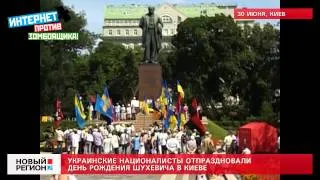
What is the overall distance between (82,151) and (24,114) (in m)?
4.32

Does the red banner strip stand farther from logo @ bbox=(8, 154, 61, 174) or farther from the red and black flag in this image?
the red and black flag

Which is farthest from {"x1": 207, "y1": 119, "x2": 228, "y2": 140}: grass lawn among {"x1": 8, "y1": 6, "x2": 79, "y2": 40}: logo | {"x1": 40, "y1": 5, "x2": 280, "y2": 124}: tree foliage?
{"x1": 40, "y1": 5, "x2": 280, "y2": 124}: tree foliage

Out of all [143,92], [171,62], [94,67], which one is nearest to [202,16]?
[171,62]

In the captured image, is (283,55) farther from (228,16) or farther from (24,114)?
(228,16)

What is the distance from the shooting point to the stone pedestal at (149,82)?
80.0ft

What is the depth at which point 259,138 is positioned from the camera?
42.1 feet

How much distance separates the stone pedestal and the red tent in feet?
33.0

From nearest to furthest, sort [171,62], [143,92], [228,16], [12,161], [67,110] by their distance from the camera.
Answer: [12,161] → [143,92] → [67,110] → [228,16] → [171,62]

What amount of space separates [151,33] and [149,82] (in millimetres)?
1996

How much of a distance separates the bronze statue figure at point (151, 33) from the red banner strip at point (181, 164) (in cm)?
1493

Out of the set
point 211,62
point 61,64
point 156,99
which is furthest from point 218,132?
point 211,62

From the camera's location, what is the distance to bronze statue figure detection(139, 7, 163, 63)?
24266mm

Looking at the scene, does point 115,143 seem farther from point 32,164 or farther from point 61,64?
point 61,64

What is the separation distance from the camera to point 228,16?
36219 mm
